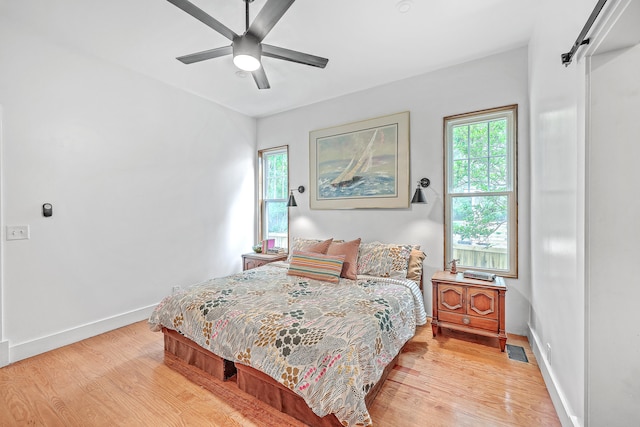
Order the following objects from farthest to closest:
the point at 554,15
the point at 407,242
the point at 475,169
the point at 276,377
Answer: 1. the point at 407,242
2. the point at 475,169
3. the point at 554,15
4. the point at 276,377

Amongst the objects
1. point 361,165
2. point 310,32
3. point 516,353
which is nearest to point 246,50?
point 310,32

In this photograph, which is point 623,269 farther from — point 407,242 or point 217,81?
point 217,81

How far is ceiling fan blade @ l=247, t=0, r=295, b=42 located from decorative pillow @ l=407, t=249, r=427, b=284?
2.50 m

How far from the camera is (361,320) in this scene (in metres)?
1.91

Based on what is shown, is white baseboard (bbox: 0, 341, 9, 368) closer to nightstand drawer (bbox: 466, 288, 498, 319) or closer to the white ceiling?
the white ceiling

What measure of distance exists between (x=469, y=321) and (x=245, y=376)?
80.2 inches

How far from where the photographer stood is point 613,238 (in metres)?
1.26

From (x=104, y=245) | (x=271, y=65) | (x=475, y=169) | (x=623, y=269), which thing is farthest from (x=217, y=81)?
(x=623, y=269)

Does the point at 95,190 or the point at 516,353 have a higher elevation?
the point at 95,190

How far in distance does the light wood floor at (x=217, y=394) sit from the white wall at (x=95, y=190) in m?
0.58

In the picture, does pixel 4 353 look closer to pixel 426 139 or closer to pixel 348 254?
pixel 348 254

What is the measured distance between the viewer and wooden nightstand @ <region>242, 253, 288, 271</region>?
4.07 meters

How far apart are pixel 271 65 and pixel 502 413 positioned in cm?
360

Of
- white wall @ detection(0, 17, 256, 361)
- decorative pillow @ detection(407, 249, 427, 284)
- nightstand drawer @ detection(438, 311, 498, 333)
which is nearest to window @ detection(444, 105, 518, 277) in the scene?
decorative pillow @ detection(407, 249, 427, 284)
